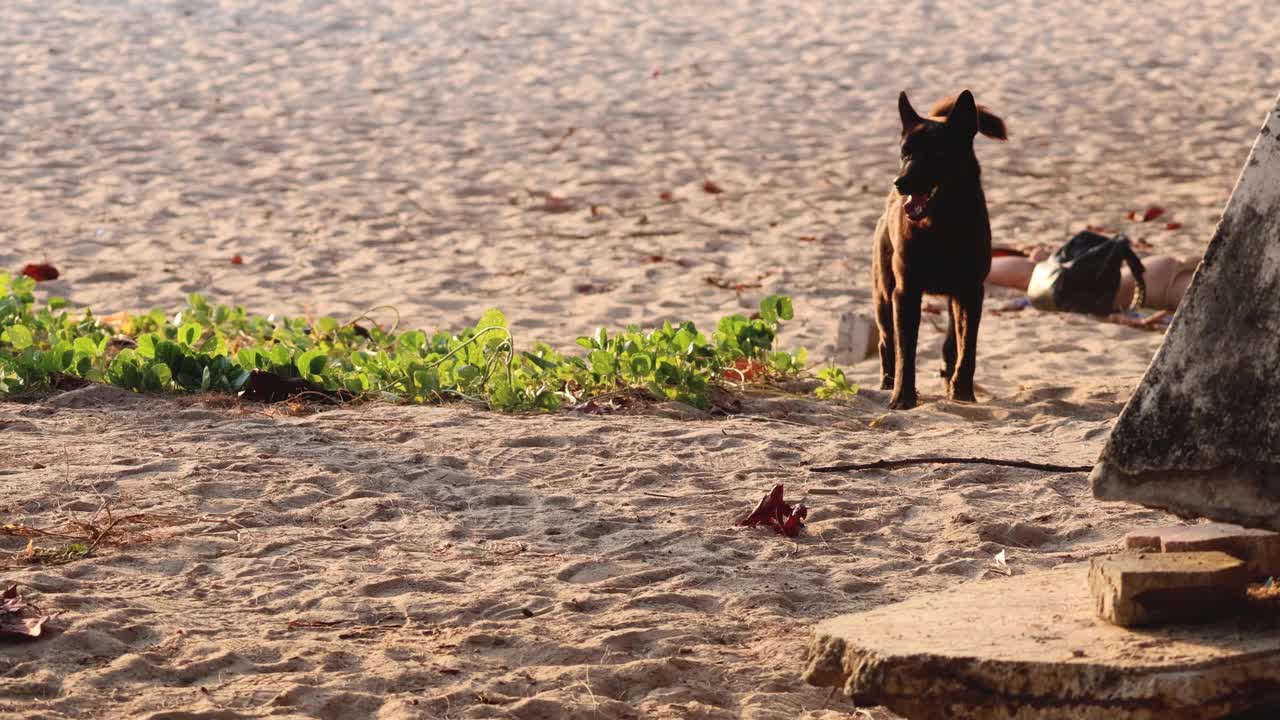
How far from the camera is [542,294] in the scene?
8.36m

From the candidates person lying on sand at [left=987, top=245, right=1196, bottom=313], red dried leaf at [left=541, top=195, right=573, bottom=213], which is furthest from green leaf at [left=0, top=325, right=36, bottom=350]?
person lying on sand at [left=987, top=245, right=1196, bottom=313]

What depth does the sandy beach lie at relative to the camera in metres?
3.52

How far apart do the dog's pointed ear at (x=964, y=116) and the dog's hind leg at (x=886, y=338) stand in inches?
42.5

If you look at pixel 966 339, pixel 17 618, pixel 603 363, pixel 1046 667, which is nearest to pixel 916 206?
pixel 966 339

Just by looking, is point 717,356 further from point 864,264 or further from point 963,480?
point 864,264

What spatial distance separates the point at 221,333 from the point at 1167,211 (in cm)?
629

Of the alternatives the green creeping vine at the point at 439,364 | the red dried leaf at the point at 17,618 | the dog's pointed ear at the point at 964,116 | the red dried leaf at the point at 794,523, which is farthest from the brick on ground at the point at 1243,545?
the green creeping vine at the point at 439,364

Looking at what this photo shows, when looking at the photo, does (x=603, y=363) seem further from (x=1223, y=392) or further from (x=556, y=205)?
(x=556, y=205)

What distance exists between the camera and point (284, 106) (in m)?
12.9

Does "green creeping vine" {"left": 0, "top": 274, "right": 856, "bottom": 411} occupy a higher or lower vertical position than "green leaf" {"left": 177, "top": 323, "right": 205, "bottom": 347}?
lower

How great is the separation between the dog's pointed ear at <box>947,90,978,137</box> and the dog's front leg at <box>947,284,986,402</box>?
0.71m

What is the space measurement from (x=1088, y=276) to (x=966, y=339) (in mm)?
2205

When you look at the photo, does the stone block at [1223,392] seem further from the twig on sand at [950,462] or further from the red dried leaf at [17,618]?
the red dried leaf at [17,618]

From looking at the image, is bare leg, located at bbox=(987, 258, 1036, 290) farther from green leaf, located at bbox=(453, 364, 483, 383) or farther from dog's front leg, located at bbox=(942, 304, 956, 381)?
green leaf, located at bbox=(453, 364, 483, 383)
